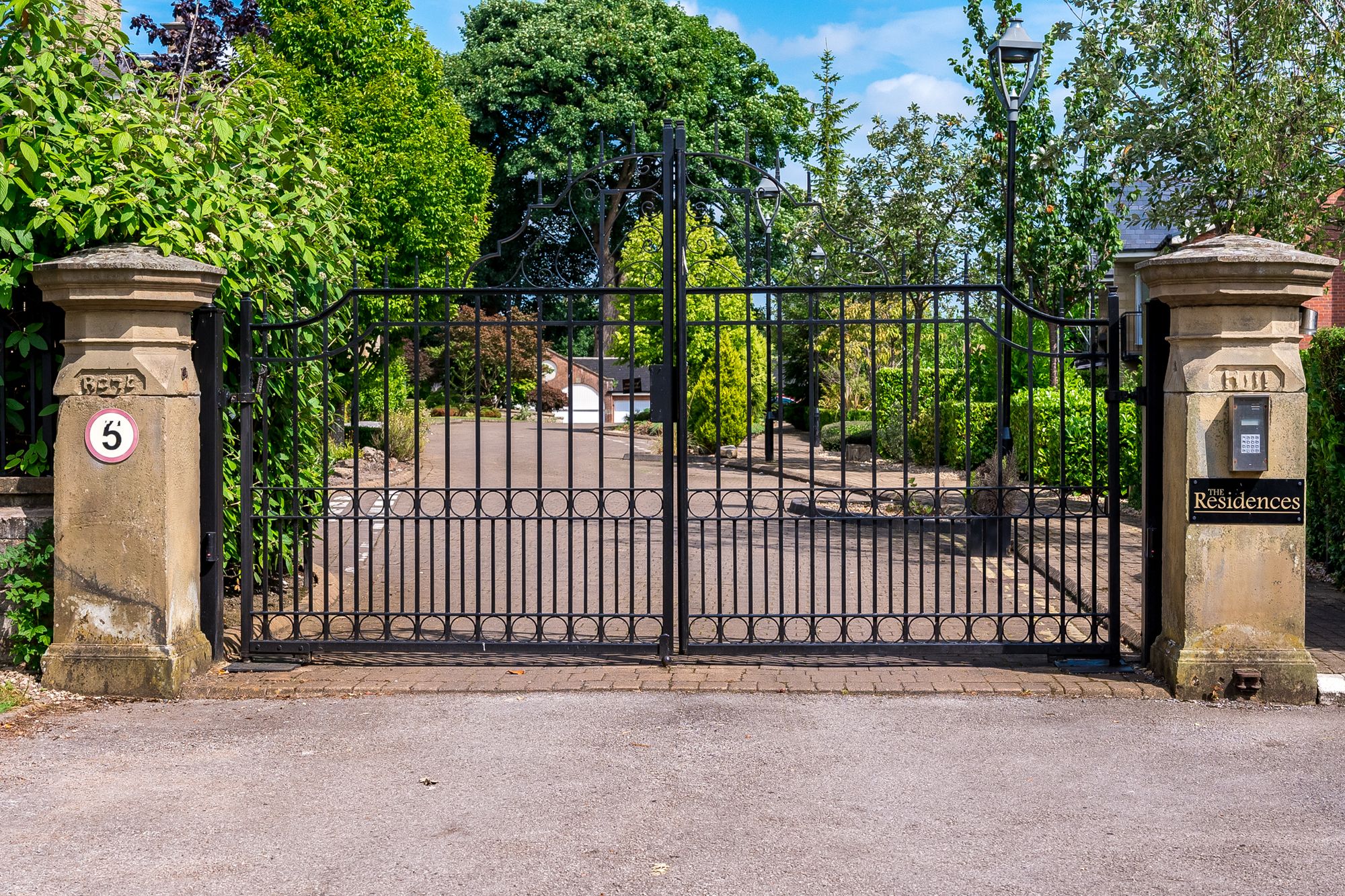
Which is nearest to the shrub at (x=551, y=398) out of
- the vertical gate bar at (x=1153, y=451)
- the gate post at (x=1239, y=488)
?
the vertical gate bar at (x=1153, y=451)

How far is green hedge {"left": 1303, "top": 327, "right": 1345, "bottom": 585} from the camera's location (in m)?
9.35

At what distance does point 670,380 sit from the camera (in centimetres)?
729

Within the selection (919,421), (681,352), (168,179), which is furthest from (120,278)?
(919,421)

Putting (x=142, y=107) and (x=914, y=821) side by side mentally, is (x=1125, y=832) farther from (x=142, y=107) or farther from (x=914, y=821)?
(x=142, y=107)

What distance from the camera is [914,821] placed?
15.5ft

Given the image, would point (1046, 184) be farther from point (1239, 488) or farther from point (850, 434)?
point (850, 434)

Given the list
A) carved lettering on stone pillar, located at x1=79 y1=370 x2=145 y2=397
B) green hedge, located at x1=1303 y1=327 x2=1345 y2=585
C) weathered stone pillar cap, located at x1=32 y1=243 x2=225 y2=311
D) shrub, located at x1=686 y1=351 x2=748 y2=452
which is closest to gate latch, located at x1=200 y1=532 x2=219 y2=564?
carved lettering on stone pillar, located at x1=79 y1=370 x2=145 y2=397

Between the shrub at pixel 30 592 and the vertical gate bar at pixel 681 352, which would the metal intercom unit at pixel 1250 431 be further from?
the shrub at pixel 30 592

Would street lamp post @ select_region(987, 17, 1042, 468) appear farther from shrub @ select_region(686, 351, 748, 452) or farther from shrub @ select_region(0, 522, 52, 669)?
shrub @ select_region(686, 351, 748, 452)

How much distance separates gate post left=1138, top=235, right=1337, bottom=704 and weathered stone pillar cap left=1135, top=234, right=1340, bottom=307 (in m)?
0.01

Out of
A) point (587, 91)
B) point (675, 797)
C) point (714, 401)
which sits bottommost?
point (675, 797)

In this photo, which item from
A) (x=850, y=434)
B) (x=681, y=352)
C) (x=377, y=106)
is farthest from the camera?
(x=850, y=434)

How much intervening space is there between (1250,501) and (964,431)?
12.5 metres

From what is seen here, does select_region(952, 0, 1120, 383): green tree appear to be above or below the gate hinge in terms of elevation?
above
